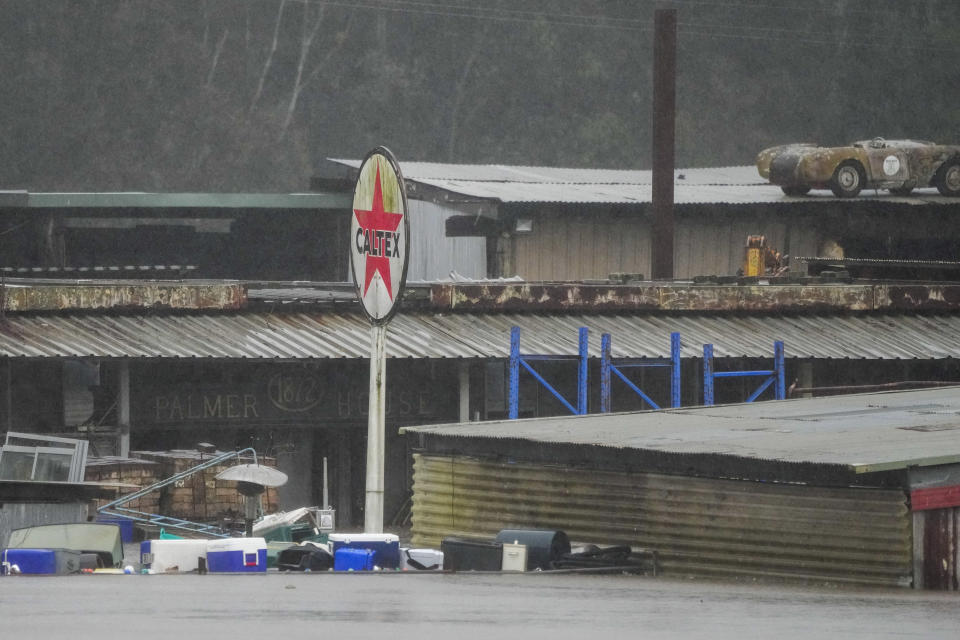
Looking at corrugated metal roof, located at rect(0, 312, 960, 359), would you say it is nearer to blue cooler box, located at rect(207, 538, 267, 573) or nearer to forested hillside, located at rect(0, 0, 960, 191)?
blue cooler box, located at rect(207, 538, 267, 573)

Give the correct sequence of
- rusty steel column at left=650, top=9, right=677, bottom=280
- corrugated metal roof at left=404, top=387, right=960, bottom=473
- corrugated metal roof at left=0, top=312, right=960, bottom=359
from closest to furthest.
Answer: corrugated metal roof at left=404, top=387, right=960, bottom=473
corrugated metal roof at left=0, top=312, right=960, bottom=359
rusty steel column at left=650, top=9, right=677, bottom=280

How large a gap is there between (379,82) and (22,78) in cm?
1644

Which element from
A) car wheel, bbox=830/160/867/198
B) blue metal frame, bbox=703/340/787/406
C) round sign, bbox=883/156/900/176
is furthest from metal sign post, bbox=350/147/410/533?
round sign, bbox=883/156/900/176

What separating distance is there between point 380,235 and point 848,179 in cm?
2764

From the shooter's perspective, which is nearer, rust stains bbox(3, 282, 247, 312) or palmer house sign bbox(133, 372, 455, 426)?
rust stains bbox(3, 282, 247, 312)

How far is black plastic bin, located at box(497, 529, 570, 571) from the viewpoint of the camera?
14.2 metres

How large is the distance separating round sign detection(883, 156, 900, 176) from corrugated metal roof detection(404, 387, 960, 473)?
19069 mm

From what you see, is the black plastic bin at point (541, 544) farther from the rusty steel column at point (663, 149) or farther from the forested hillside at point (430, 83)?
the forested hillside at point (430, 83)

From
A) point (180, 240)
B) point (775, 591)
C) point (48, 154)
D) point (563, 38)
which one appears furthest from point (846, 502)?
point (563, 38)

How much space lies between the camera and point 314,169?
73062 millimetres

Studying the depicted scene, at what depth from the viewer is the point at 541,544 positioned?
14312 mm

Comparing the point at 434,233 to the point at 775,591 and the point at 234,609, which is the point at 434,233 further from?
the point at 234,609

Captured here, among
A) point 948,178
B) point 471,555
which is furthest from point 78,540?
point 948,178

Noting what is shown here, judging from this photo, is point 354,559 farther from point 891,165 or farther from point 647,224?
point 891,165
